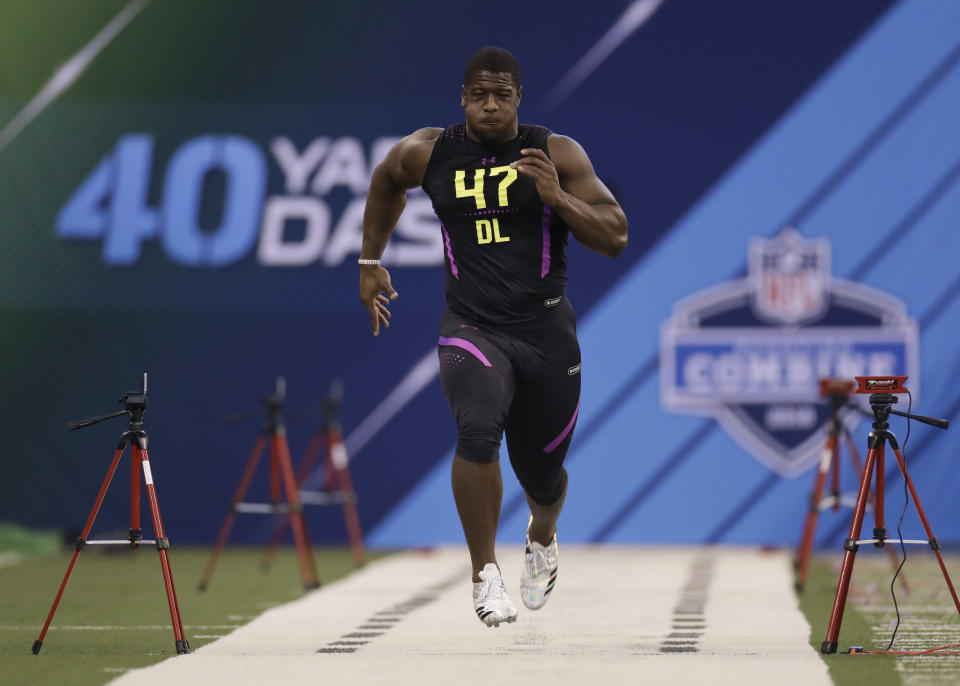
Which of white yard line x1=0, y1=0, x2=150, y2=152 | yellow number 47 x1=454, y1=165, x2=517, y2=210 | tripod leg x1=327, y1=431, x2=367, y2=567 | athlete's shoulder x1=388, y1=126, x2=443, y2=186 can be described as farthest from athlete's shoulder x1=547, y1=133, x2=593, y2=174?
white yard line x1=0, y1=0, x2=150, y2=152

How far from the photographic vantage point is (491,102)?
446cm

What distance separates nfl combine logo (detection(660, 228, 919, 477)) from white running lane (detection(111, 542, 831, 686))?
1758 millimetres

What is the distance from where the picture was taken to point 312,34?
391 inches

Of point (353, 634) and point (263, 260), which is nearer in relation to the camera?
point (353, 634)

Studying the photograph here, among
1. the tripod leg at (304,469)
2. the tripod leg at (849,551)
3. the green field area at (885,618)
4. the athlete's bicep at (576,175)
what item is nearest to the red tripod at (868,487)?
the tripod leg at (849,551)

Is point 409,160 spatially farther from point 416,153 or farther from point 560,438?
point 560,438

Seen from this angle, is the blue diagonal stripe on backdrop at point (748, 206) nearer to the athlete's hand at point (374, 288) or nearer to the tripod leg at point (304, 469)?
the tripod leg at point (304, 469)

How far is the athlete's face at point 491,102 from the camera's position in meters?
4.45

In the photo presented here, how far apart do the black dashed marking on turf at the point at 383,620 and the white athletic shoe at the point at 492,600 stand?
0.65 m

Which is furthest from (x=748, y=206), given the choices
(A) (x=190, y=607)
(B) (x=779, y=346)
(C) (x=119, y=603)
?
(C) (x=119, y=603)

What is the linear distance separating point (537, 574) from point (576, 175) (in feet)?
4.51

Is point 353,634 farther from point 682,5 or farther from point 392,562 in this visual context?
point 682,5

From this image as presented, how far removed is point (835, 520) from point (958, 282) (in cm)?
175

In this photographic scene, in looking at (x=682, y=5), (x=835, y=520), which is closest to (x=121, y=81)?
(x=682, y=5)
